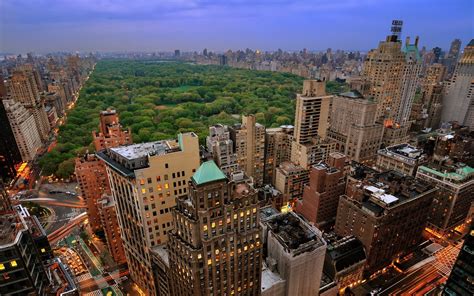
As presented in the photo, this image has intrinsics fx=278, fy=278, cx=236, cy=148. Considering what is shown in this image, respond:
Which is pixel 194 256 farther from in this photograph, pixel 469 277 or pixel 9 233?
pixel 469 277

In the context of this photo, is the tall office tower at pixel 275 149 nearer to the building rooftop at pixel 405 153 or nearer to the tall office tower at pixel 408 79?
the building rooftop at pixel 405 153

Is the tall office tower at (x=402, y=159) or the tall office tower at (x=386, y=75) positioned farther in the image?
the tall office tower at (x=386, y=75)

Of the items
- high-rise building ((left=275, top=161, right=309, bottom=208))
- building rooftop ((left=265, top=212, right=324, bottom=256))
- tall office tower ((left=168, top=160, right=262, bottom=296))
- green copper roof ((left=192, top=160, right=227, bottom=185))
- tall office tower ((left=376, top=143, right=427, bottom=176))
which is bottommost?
high-rise building ((left=275, top=161, right=309, bottom=208))

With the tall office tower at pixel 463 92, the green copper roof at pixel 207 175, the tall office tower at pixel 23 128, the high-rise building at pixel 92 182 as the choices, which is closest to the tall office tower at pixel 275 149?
the high-rise building at pixel 92 182

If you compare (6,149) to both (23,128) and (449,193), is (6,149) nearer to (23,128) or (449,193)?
→ (23,128)

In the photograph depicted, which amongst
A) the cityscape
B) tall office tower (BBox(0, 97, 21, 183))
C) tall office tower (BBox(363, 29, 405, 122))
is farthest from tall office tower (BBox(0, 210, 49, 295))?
tall office tower (BBox(363, 29, 405, 122))

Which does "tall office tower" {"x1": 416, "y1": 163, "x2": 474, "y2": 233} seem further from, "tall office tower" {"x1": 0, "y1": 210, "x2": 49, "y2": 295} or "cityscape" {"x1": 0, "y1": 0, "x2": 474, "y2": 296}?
"tall office tower" {"x1": 0, "y1": 210, "x2": 49, "y2": 295}
